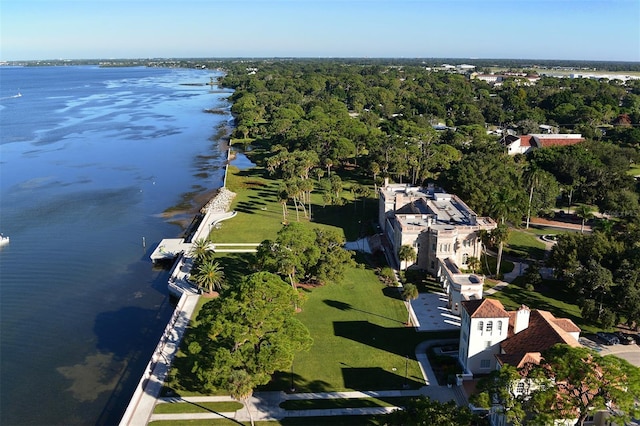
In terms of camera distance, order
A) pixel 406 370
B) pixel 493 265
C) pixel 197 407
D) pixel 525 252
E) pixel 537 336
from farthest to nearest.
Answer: pixel 525 252
pixel 493 265
pixel 406 370
pixel 537 336
pixel 197 407

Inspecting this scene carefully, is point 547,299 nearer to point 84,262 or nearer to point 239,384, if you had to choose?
point 239,384

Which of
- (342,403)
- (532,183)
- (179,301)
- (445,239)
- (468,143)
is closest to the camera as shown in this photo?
(342,403)

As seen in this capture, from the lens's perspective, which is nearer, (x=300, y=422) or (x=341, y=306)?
(x=300, y=422)

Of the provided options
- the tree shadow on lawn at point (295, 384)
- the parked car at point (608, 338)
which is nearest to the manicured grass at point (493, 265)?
the parked car at point (608, 338)

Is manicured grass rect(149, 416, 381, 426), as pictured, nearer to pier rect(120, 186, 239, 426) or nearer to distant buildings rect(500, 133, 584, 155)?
pier rect(120, 186, 239, 426)

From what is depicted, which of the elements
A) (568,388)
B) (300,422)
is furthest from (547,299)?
(300,422)

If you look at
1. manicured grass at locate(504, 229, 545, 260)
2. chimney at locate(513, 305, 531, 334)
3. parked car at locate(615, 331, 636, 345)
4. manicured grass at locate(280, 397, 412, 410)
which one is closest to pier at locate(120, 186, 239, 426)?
manicured grass at locate(280, 397, 412, 410)
